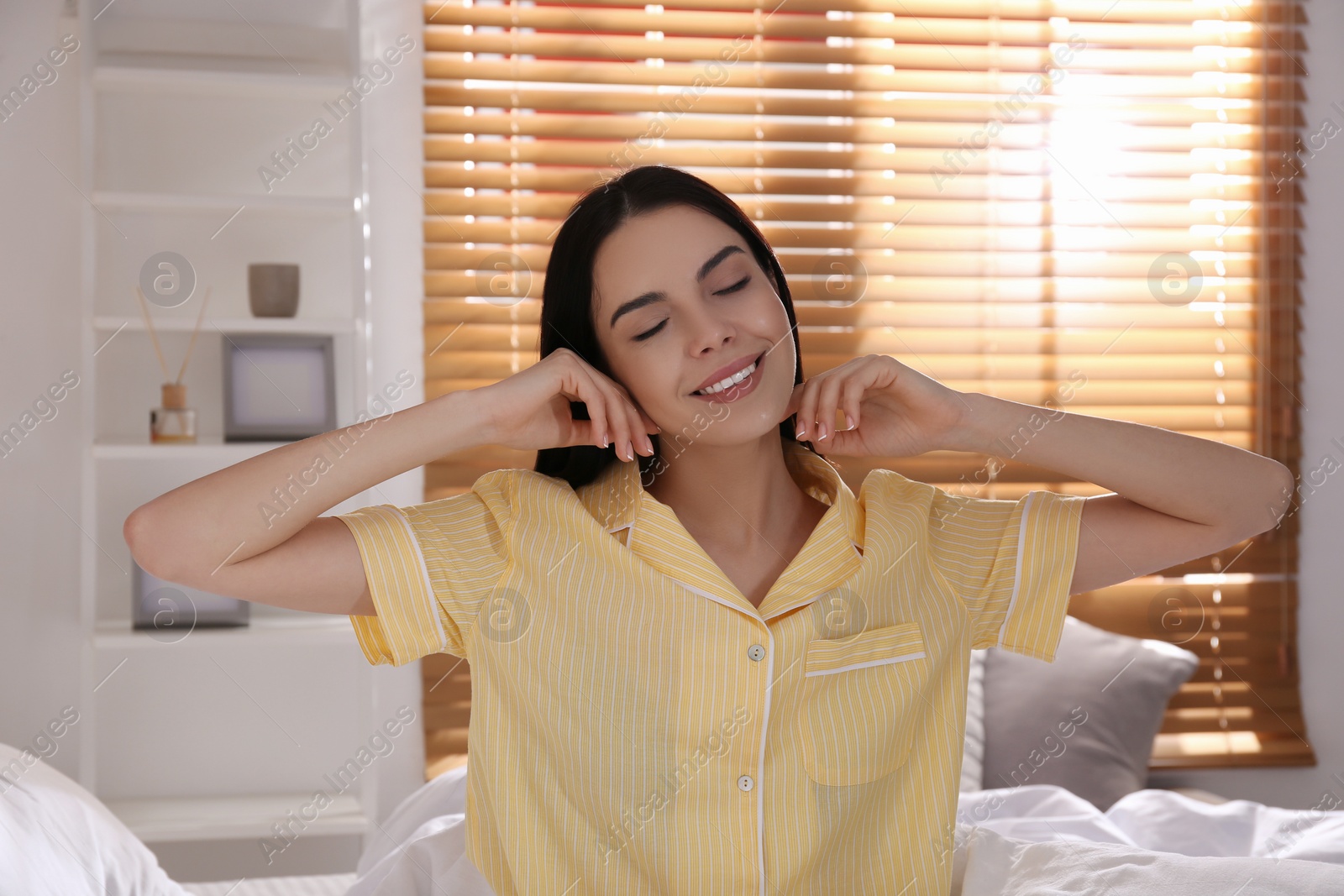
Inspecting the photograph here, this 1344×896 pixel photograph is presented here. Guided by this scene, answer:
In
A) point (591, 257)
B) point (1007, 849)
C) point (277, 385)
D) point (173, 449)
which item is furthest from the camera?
point (277, 385)

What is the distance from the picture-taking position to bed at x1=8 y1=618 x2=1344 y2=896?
Answer: 102 cm

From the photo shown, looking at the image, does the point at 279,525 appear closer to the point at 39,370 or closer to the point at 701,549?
the point at 701,549

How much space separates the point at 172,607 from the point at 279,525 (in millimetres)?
1164

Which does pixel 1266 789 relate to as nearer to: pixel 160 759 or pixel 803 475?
pixel 803 475

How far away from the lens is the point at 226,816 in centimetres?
201

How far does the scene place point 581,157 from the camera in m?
2.32

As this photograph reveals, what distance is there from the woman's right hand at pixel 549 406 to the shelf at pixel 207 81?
1.18m

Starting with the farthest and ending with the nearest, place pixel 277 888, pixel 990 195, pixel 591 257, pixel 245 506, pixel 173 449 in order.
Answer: pixel 990 195 < pixel 173 449 < pixel 277 888 < pixel 591 257 < pixel 245 506

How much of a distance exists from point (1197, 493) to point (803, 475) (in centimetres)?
46

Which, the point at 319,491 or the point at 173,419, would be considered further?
the point at 173,419

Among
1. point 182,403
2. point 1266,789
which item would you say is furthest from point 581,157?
point 1266,789

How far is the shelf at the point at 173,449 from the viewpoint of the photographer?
75.4 inches

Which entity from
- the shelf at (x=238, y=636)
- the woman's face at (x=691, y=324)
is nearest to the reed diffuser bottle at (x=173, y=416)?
the shelf at (x=238, y=636)

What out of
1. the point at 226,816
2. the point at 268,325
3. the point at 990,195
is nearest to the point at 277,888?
the point at 226,816
